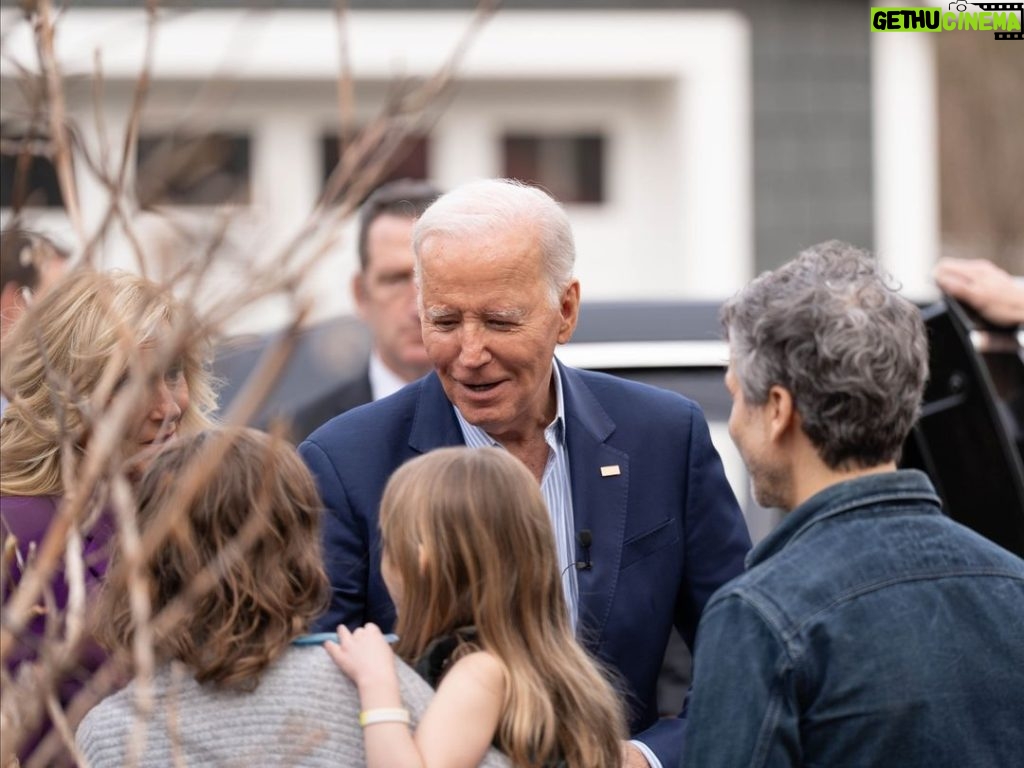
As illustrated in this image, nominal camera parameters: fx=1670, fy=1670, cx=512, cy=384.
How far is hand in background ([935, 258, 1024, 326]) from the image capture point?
13.3ft

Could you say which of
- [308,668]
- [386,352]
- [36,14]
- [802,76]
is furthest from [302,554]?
[802,76]

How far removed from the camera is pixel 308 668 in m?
2.48

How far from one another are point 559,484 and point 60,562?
3.34 feet

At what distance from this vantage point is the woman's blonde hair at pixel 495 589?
8.33ft

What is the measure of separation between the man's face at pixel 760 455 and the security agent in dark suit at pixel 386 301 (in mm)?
2460

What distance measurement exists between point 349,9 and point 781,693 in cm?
775

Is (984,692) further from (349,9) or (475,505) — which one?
(349,9)

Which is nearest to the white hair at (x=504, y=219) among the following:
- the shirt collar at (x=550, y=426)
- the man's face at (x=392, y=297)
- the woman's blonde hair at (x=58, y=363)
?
the shirt collar at (x=550, y=426)

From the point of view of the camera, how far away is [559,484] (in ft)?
10.6

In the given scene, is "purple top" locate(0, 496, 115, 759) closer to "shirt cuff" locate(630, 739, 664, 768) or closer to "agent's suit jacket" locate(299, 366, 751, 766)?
"agent's suit jacket" locate(299, 366, 751, 766)

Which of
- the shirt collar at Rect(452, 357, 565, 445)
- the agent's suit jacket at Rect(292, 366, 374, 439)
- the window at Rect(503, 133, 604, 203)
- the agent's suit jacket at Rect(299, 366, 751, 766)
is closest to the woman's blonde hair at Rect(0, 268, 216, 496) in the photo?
the agent's suit jacket at Rect(299, 366, 751, 766)

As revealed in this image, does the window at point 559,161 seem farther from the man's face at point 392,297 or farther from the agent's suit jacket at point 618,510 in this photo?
the agent's suit jacket at point 618,510

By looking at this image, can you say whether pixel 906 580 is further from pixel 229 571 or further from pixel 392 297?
pixel 392 297

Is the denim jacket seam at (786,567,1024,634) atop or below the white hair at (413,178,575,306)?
below
